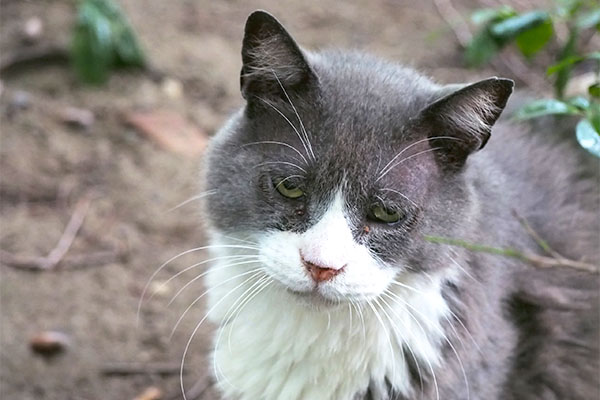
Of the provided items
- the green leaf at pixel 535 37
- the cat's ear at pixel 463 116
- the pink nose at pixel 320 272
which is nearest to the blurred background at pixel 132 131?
the green leaf at pixel 535 37

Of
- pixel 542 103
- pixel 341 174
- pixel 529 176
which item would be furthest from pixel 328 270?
pixel 529 176

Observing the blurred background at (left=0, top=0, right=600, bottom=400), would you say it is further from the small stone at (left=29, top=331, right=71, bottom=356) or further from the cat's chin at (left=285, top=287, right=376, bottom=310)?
the cat's chin at (left=285, top=287, right=376, bottom=310)

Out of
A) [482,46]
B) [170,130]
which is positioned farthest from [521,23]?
[170,130]

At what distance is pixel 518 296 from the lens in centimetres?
250

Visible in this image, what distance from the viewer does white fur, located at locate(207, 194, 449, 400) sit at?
1.92 m

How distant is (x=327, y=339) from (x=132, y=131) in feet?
7.35

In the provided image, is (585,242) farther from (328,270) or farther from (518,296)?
(328,270)

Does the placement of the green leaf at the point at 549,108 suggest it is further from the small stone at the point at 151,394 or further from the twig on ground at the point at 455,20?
the twig on ground at the point at 455,20

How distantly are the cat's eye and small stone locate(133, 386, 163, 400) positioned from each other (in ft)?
4.19

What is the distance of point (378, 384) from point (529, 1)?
3.54 m

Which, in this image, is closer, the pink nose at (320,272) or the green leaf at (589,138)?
the pink nose at (320,272)

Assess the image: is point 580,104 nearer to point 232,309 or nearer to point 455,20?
point 232,309

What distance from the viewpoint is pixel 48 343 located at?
3.01 m

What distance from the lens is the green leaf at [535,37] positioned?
2779 millimetres
